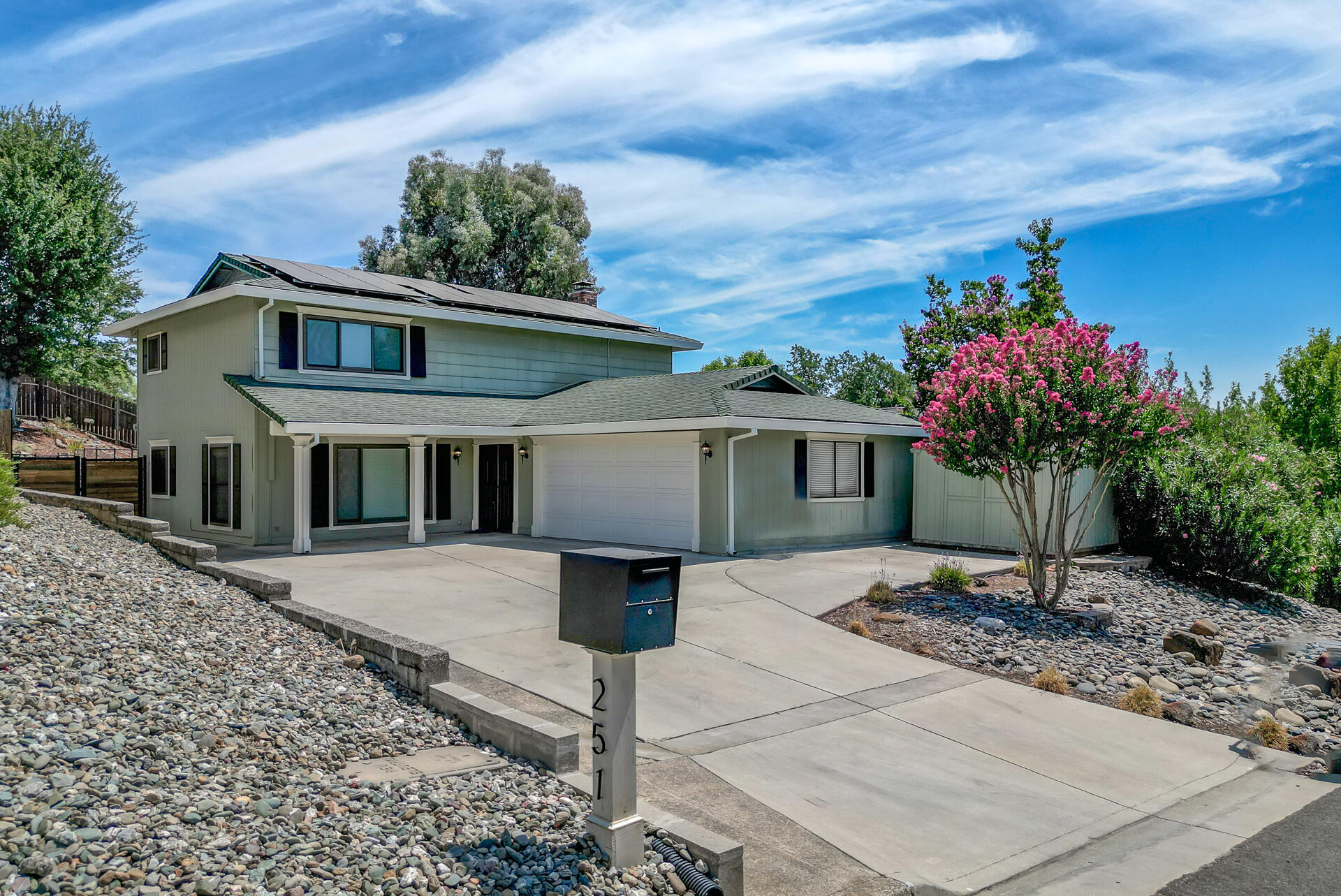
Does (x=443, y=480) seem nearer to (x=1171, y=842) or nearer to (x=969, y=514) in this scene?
(x=969, y=514)

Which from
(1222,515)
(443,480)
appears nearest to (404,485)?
(443,480)

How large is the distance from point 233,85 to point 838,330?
1301 inches

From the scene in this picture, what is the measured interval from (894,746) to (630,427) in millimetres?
9934

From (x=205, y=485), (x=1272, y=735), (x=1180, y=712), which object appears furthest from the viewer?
(x=205, y=485)

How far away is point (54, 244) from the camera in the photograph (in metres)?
23.5

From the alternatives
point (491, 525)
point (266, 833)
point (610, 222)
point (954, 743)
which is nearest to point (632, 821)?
point (266, 833)

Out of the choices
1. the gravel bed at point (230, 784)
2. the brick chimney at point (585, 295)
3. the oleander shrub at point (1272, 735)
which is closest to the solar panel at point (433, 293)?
the brick chimney at point (585, 295)

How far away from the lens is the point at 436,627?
830cm

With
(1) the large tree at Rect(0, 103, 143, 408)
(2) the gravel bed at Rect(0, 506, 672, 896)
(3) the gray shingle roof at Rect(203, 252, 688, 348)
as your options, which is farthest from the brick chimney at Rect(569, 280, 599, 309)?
(2) the gravel bed at Rect(0, 506, 672, 896)

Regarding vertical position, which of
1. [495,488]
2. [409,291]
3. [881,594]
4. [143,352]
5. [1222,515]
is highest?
[409,291]

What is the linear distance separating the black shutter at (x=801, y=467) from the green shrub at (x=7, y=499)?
11.7 metres

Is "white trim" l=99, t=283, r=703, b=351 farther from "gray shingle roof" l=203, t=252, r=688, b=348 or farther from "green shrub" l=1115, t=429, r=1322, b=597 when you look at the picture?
"green shrub" l=1115, t=429, r=1322, b=597

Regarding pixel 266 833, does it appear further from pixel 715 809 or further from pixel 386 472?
pixel 386 472

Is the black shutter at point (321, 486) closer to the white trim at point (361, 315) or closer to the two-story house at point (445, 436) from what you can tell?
the two-story house at point (445, 436)
